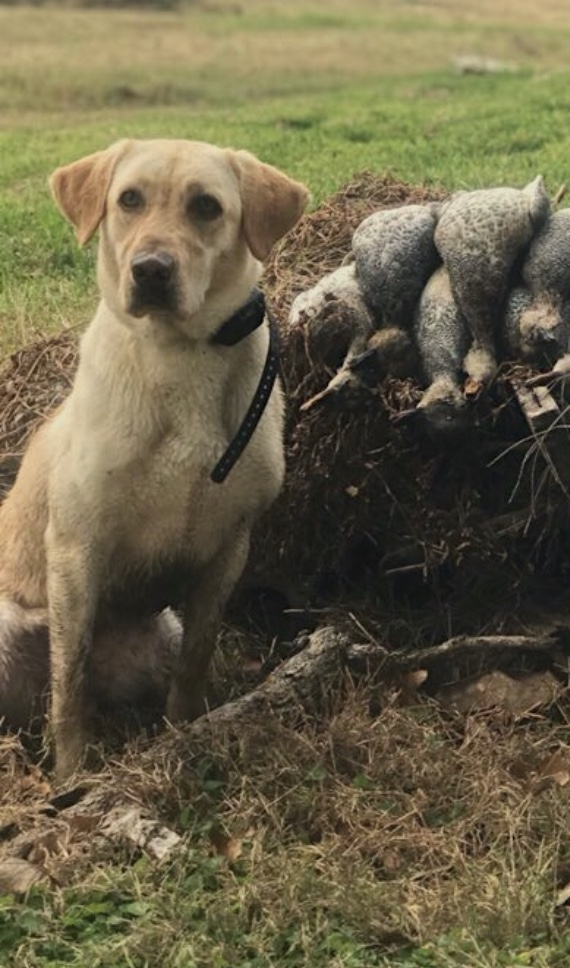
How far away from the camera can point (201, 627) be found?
4.90 m

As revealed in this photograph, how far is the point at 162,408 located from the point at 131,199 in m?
0.63

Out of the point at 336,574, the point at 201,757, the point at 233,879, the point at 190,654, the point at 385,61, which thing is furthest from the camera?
the point at 385,61

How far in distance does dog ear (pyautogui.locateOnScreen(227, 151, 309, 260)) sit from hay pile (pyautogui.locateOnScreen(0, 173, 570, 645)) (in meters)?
0.74

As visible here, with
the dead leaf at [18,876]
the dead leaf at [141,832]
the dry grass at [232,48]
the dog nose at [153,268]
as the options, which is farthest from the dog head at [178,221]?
the dry grass at [232,48]

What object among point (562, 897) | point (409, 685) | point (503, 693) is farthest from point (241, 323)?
point (562, 897)

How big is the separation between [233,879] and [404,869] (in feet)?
1.54

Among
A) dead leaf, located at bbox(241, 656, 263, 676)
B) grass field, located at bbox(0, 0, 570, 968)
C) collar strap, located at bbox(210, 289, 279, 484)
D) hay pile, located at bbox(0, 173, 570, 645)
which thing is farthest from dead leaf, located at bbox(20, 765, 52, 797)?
hay pile, located at bbox(0, 173, 570, 645)

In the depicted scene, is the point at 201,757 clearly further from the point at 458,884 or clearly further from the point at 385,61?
the point at 385,61

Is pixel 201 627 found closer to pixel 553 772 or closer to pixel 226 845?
pixel 226 845

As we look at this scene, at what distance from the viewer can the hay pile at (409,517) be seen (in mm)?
5051

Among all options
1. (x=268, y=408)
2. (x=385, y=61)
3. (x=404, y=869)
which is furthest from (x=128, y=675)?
(x=385, y=61)

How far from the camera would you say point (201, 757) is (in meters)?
4.48

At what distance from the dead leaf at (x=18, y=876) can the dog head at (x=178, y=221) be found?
1.59 metres

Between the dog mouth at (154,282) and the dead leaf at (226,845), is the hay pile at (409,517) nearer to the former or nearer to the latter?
the dog mouth at (154,282)
